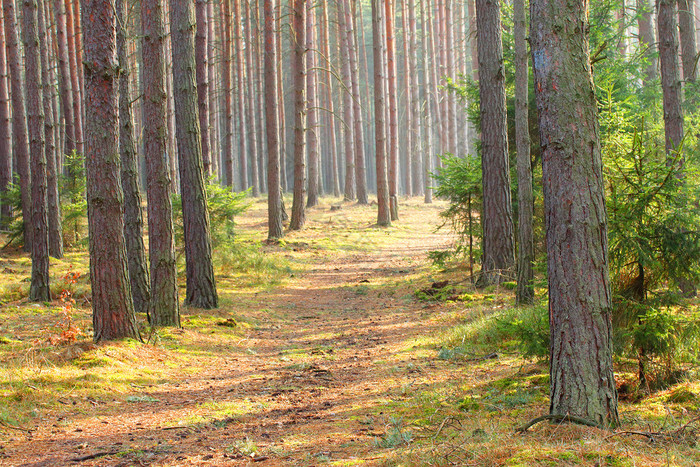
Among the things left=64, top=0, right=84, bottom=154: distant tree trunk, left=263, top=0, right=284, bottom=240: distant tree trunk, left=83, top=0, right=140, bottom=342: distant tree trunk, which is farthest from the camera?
left=64, top=0, right=84, bottom=154: distant tree trunk

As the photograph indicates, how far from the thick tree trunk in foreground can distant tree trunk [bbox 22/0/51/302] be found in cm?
900

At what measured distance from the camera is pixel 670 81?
31.1 ft

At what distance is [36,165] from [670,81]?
11.3m

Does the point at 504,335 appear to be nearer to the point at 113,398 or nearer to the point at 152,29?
the point at 113,398

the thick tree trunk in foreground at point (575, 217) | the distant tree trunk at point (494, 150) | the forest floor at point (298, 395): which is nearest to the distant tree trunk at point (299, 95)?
the forest floor at point (298, 395)

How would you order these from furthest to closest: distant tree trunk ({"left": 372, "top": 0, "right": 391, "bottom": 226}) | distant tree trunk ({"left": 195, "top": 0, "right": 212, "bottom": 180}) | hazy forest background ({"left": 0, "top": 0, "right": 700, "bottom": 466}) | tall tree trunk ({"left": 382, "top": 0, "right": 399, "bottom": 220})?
tall tree trunk ({"left": 382, "top": 0, "right": 399, "bottom": 220}) < distant tree trunk ({"left": 372, "top": 0, "right": 391, "bottom": 226}) < distant tree trunk ({"left": 195, "top": 0, "right": 212, "bottom": 180}) < hazy forest background ({"left": 0, "top": 0, "right": 700, "bottom": 466})

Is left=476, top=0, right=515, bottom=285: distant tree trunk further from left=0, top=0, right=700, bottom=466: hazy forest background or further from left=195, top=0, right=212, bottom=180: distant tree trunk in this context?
left=195, top=0, right=212, bottom=180: distant tree trunk

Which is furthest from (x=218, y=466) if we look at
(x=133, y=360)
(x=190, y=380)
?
(x=133, y=360)

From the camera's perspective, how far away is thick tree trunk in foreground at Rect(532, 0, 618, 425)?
13.2ft

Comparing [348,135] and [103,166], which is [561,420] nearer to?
[103,166]

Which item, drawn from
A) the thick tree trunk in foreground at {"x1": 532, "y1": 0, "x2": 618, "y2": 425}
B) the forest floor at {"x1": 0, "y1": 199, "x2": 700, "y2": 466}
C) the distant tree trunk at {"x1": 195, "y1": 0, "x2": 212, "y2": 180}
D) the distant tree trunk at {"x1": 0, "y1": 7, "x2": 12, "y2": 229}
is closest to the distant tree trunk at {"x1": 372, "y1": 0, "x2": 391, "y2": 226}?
the distant tree trunk at {"x1": 195, "y1": 0, "x2": 212, "y2": 180}

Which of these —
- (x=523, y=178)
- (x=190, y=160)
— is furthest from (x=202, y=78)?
(x=523, y=178)

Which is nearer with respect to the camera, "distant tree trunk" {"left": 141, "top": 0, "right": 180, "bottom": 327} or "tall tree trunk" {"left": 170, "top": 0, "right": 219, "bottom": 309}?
"distant tree trunk" {"left": 141, "top": 0, "right": 180, "bottom": 327}

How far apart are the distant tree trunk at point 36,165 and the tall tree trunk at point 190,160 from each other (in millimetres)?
2554
